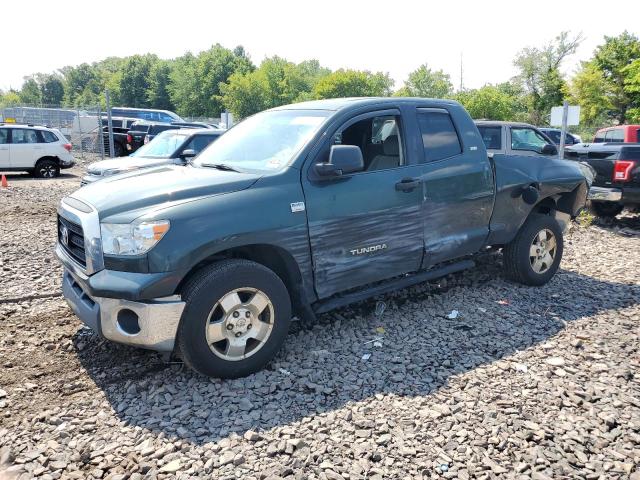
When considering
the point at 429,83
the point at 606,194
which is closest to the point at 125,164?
the point at 606,194

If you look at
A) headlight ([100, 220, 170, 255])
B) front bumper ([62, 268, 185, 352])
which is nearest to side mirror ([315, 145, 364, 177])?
headlight ([100, 220, 170, 255])

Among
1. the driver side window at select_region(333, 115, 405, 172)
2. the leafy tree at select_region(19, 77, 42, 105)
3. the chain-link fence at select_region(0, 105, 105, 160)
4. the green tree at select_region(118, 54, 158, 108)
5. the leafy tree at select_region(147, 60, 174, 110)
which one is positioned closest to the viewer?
the driver side window at select_region(333, 115, 405, 172)

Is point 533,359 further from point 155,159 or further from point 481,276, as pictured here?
point 155,159

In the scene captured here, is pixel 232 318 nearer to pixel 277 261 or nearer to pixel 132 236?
pixel 277 261

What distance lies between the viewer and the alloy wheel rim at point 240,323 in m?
3.61

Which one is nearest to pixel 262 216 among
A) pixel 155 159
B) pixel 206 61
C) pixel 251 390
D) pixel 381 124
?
pixel 251 390

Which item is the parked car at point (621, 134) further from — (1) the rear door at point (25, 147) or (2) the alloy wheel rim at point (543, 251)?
(1) the rear door at point (25, 147)

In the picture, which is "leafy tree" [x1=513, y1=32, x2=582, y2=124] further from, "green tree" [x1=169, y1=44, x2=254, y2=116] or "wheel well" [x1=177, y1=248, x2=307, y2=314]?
"wheel well" [x1=177, y1=248, x2=307, y2=314]

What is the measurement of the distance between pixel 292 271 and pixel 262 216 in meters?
0.52

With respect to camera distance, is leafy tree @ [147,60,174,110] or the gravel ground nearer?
the gravel ground

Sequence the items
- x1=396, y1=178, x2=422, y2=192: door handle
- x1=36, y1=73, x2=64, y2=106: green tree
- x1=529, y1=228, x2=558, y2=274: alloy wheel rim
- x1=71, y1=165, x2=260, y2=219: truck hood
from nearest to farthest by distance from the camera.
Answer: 1. x1=71, y1=165, x2=260, y2=219: truck hood
2. x1=396, y1=178, x2=422, y2=192: door handle
3. x1=529, y1=228, x2=558, y2=274: alloy wheel rim
4. x1=36, y1=73, x2=64, y2=106: green tree

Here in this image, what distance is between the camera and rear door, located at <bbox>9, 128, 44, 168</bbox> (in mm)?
16797

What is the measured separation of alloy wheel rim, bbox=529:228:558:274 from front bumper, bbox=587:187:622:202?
3.76m

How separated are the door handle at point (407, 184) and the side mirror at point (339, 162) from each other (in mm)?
605
